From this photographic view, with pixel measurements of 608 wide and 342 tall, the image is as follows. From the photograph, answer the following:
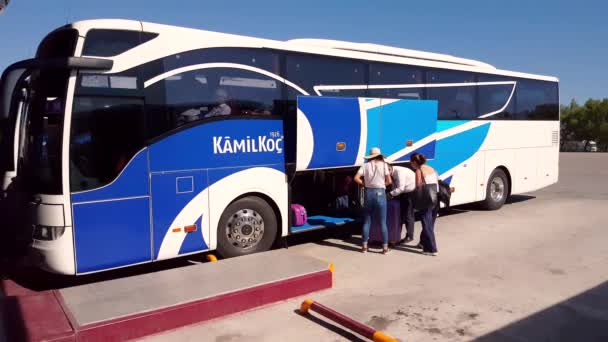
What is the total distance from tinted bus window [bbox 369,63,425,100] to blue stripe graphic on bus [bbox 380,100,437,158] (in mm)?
305

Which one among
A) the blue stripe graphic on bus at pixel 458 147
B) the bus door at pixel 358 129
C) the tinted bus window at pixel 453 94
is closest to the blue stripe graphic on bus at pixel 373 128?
the bus door at pixel 358 129

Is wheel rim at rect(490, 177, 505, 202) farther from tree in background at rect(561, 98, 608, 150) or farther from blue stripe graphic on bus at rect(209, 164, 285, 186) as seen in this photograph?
tree in background at rect(561, 98, 608, 150)

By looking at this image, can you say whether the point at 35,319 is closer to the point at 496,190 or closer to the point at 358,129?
the point at 358,129

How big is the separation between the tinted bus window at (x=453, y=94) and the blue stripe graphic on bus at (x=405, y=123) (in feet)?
2.18

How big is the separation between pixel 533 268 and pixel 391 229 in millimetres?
2229

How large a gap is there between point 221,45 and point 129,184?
2.30 m

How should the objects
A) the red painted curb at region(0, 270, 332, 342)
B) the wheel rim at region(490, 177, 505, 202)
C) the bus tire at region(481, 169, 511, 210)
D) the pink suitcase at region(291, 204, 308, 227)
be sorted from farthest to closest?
the wheel rim at region(490, 177, 505, 202)
the bus tire at region(481, 169, 511, 210)
the pink suitcase at region(291, 204, 308, 227)
the red painted curb at region(0, 270, 332, 342)

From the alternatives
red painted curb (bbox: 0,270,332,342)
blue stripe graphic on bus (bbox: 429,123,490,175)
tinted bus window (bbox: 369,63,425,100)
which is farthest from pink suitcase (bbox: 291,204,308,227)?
blue stripe graphic on bus (bbox: 429,123,490,175)

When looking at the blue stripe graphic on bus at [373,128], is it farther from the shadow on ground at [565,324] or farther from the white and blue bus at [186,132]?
the shadow on ground at [565,324]

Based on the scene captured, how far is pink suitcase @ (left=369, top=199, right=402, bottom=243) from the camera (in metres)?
7.89

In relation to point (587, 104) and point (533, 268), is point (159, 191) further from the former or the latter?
point (587, 104)

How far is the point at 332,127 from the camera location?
768 centimetres

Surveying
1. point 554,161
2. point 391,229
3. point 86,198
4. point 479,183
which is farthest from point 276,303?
point 554,161

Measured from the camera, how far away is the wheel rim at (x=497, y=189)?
11.7m
